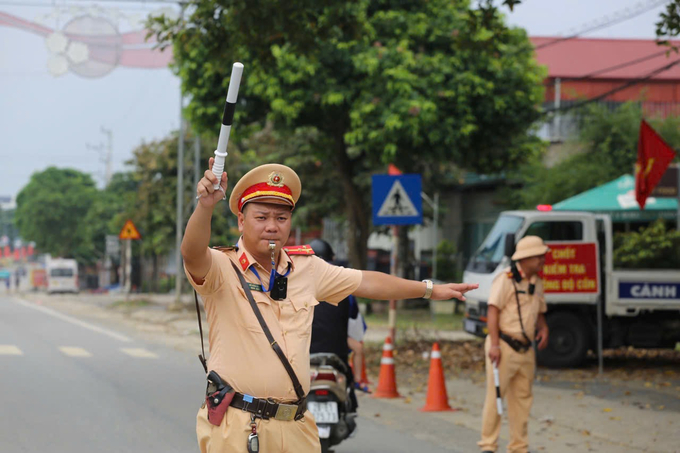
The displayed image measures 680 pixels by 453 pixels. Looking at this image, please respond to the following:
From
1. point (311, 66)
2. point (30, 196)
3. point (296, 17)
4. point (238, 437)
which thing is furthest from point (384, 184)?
point (30, 196)

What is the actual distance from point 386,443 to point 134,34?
11.2 m

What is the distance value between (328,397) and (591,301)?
30.7 ft

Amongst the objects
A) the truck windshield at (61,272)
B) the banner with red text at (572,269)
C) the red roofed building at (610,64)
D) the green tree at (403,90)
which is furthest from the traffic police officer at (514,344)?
the truck windshield at (61,272)

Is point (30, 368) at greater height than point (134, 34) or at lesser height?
lesser

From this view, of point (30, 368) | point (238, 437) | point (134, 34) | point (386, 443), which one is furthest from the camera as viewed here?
point (134, 34)

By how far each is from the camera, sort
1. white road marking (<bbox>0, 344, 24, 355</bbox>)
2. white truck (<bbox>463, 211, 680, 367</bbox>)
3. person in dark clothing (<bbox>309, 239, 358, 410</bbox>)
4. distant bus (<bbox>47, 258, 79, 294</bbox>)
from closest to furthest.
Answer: person in dark clothing (<bbox>309, 239, 358, 410</bbox>), white truck (<bbox>463, 211, 680, 367</bbox>), white road marking (<bbox>0, 344, 24, 355</bbox>), distant bus (<bbox>47, 258, 79, 294</bbox>)

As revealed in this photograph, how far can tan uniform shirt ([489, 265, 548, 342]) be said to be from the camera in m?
7.85

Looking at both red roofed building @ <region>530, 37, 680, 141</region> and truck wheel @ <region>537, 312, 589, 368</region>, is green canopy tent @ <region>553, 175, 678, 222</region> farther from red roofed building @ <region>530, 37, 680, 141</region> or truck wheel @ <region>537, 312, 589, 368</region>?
red roofed building @ <region>530, 37, 680, 141</region>

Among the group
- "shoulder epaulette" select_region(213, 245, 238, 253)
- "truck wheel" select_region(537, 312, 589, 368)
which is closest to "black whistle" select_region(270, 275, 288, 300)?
"shoulder epaulette" select_region(213, 245, 238, 253)

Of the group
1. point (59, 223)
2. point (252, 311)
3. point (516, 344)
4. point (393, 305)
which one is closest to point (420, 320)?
point (393, 305)

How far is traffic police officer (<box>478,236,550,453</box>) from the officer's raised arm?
15.1 ft

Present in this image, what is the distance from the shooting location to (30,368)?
14.3 meters

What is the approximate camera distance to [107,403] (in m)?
10.8

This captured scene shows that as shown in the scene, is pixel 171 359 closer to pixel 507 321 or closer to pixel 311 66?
pixel 311 66
